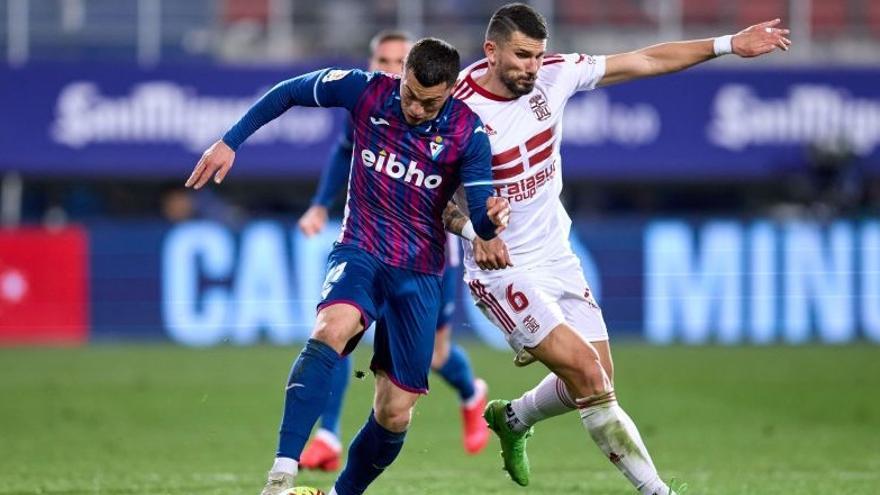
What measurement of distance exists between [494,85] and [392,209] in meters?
0.84

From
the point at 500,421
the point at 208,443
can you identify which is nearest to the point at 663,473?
the point at 500,421

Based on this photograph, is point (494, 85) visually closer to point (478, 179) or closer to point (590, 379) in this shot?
point (478, 179)

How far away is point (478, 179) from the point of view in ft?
22.0

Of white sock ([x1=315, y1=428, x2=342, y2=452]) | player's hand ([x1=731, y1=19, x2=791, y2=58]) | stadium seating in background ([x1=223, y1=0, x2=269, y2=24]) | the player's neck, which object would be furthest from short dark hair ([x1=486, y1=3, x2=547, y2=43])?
stadium seating in background ([x1=223, y1=0, x2=269, y2=24])

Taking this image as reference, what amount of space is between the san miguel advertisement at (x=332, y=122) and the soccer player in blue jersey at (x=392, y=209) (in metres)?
12.1

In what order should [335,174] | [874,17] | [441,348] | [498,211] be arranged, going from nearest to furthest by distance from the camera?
[498,211] < [335,174] < [441,348] < [874,17]

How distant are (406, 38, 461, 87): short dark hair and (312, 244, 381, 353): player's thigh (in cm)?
84

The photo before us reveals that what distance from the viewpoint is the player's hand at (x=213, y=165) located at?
6.59 metres

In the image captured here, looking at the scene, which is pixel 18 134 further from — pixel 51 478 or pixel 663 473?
pixel 663 473

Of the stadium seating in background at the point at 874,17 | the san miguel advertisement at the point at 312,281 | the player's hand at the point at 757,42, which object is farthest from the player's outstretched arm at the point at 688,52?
the stadium seating in background at the point at 874,17

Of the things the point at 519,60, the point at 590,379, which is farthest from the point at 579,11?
the point at 590,379

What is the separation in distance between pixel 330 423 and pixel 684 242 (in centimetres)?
1039

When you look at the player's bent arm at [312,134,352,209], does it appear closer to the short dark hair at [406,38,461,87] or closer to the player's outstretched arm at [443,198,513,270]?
the player's outstretched arm at [443,198,513,270]

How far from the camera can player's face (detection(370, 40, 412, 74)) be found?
9383 millimetres
